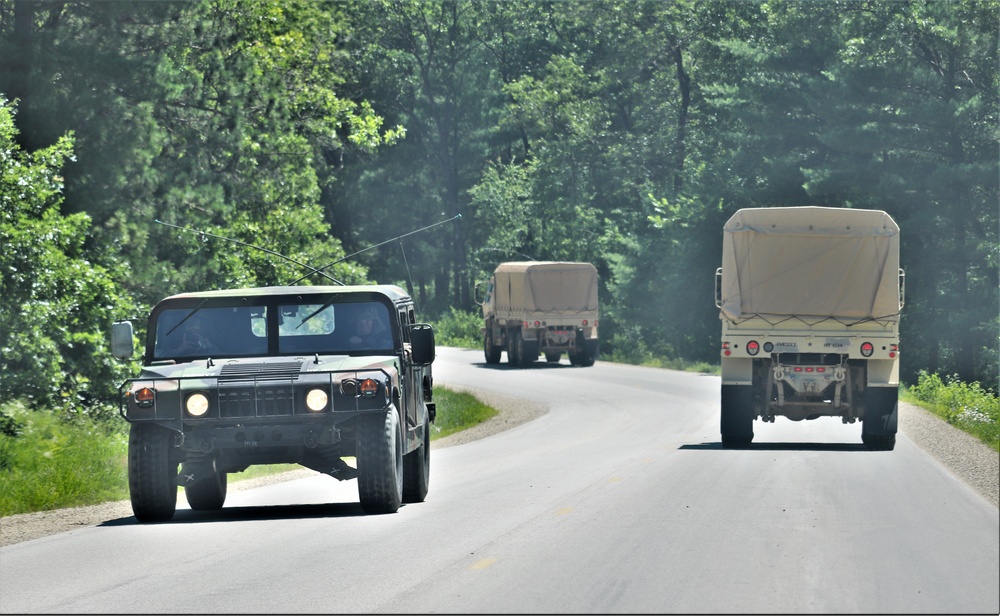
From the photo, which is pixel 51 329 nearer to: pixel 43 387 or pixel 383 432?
pixel 43 387

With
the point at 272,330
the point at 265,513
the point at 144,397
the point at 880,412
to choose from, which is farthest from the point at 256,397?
the point at 880,412

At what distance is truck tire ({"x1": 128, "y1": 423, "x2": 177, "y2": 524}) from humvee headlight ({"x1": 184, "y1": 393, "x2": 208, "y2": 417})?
1.15 ft

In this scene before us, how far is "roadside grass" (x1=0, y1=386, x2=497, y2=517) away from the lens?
666 inches

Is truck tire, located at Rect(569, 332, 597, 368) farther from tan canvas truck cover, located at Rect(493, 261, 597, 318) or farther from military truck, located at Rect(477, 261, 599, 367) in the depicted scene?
tan canvas truck cover, located at Rect(493, 261, 597, 318)

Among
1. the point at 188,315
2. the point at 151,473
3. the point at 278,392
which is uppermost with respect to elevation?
the point at 188,315

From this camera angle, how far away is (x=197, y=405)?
13102 mm

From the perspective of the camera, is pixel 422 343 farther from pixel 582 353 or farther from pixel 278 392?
pixel 582 353

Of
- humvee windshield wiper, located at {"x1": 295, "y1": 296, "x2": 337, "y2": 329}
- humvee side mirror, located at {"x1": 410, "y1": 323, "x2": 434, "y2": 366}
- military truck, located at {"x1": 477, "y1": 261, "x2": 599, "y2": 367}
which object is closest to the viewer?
humvee side mirror, located at {"x1": 410, "y1": 323, "x2": 434, "y2": 366}

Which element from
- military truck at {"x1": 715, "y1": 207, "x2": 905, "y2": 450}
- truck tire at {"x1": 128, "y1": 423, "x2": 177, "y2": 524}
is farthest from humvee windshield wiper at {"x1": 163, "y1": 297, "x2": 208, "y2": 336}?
military truck at {"x1": 715, "y1": 207, "x2": 905, "y2": 450}

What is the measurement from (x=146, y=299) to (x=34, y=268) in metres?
7.53

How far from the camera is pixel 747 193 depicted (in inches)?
1982

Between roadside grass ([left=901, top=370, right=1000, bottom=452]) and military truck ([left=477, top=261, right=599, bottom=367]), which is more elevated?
military truck ([left=477, top=261, right=599, bottom=367])

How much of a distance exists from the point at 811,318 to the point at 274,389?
1021 centimetres

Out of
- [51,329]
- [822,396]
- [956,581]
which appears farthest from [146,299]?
[956,581]
